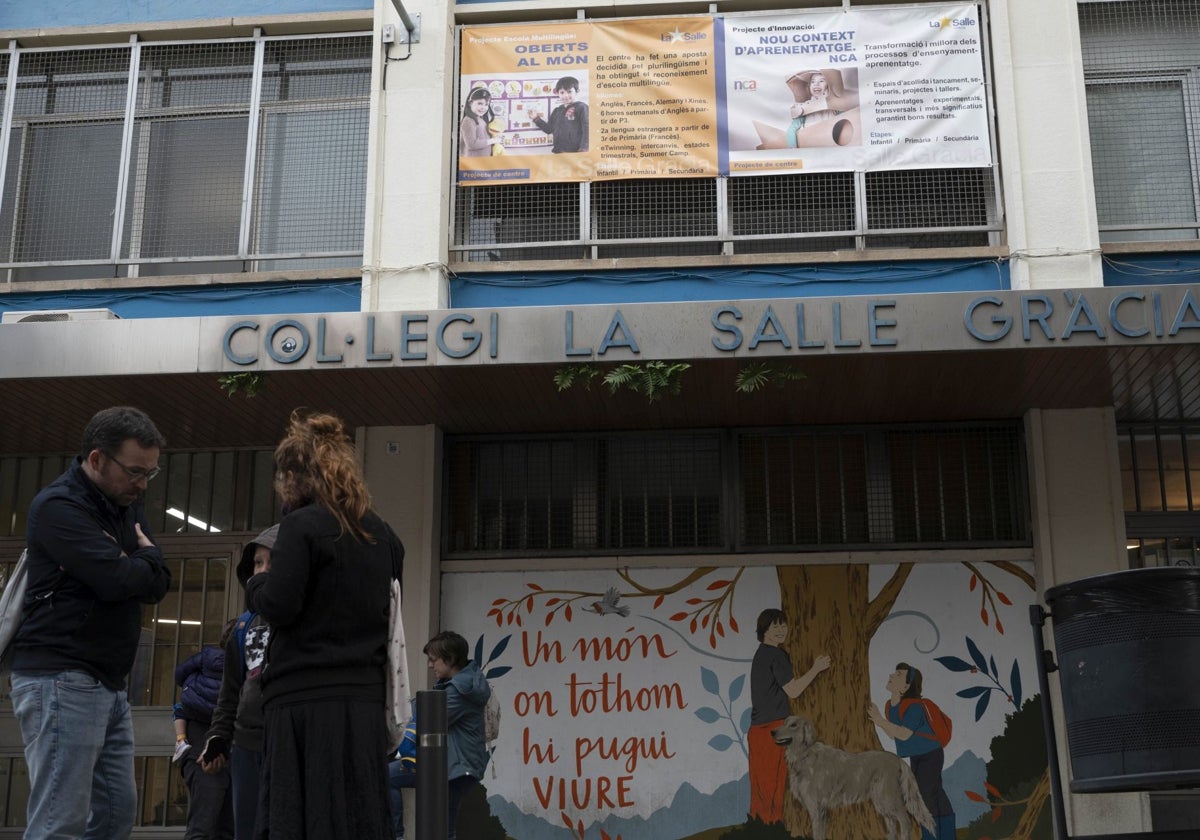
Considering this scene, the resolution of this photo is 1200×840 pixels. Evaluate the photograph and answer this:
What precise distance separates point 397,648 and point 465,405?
5.70 m

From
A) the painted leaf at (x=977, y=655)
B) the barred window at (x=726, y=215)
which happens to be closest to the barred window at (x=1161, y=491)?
the painted leaf at (x=977, y=655)

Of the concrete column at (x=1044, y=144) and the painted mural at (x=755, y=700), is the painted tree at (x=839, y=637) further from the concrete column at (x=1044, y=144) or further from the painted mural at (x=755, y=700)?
the concrete column at (x=1044, y=144)

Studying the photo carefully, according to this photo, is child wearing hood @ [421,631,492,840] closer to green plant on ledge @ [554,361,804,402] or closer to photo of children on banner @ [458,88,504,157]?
green plant on ledge @ [554,361,804,402]

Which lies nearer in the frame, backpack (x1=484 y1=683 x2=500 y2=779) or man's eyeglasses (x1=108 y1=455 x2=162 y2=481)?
man's eyeglasses (x1=108 y1=455 x2=162 y2=481)

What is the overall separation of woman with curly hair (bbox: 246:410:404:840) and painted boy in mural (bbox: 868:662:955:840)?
6.58m

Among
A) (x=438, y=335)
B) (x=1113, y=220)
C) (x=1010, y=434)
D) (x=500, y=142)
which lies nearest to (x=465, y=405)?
(x=438, y=335)

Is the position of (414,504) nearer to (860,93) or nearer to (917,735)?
(917,735)

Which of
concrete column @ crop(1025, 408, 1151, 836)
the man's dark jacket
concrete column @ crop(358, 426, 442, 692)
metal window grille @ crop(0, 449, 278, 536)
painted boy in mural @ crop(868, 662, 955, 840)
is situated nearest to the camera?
the man's dark jacket

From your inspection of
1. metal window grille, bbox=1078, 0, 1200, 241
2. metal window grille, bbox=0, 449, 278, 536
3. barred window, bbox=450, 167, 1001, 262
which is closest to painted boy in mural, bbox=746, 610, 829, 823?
barred window, bbox=450, 167, 1001, 262

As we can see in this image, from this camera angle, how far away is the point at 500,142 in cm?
1102

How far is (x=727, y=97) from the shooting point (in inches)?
430

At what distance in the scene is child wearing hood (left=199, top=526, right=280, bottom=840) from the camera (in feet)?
17.5

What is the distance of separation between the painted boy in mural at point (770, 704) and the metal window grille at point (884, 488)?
0.74m

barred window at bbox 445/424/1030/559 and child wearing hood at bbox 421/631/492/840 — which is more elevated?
barred window at bbox 445/424/1030/559
